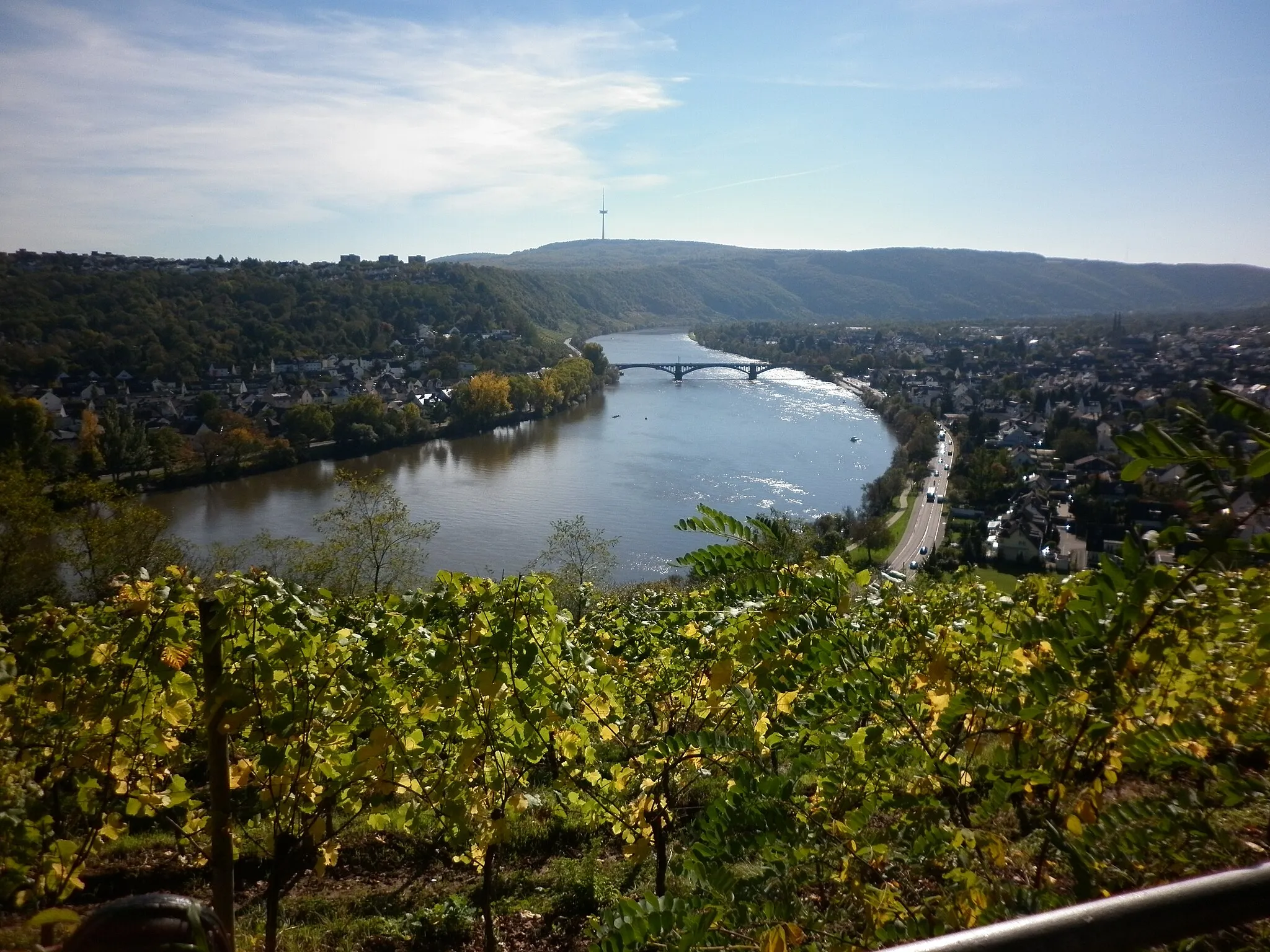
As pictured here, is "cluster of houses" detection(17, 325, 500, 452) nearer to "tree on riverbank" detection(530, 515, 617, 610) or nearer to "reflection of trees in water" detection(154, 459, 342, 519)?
"reflection of trees in water" detection(154, 459, 342, 519)

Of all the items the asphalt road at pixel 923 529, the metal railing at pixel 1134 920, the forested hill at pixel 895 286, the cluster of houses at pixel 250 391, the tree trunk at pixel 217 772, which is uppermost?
the forested hill at pixel 895 286

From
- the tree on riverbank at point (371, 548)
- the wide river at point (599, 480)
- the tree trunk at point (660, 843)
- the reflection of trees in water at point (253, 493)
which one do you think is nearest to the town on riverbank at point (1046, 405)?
the tree trunk at point (660, 843)

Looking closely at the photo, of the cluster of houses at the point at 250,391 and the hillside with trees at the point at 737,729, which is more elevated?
the hillside with trees at the point at 737,729

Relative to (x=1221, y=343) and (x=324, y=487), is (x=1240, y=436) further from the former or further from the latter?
(x=1221, y=343)

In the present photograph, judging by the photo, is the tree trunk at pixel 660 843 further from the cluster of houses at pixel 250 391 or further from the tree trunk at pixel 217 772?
the cluster of houses at pixel 250 391


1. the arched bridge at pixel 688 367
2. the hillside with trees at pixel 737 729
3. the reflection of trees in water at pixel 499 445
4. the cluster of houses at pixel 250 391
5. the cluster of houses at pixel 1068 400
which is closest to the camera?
the hillside with trees at pixel 737 729

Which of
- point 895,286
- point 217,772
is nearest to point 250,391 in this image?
point 217,772
